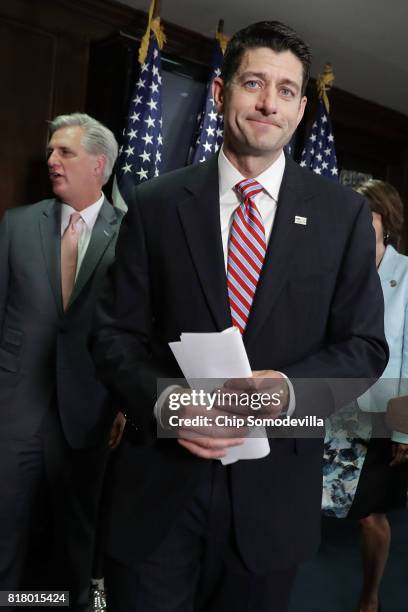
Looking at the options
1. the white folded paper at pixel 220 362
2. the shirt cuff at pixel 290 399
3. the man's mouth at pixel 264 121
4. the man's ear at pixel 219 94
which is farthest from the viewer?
the man's ear at pixel 219 94

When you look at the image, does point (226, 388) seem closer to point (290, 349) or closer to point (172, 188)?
point (290, 349)

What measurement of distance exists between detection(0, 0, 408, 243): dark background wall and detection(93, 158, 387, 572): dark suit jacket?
2.92m

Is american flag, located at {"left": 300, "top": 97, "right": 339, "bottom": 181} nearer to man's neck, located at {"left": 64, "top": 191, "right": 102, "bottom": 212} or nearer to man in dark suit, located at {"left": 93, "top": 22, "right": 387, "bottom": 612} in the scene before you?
man's neck, located at {"left": 64, "top": 191, "right": 102, "bottom": 212}

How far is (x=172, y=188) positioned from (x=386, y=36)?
401 cm

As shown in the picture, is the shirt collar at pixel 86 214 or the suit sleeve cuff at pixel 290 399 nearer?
the suit sleeve cuff at pixel 290 399

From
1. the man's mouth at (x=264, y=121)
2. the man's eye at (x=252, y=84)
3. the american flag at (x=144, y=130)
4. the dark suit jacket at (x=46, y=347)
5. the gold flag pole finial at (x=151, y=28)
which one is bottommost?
the dark suit jacket at (x=46, y=347)

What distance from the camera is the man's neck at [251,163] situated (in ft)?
4.91

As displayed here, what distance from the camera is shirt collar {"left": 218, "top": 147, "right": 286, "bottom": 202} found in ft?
4.94

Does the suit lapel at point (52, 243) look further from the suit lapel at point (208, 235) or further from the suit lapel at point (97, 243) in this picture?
the suit lapel at point (208, 235)

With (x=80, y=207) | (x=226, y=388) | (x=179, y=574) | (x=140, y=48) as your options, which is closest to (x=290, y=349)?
(x=226, y=388)

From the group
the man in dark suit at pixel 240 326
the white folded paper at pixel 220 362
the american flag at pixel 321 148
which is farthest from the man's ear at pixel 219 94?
the american flag at pixel 321 148

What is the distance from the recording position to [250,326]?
139 cm

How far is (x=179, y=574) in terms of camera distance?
144 cm

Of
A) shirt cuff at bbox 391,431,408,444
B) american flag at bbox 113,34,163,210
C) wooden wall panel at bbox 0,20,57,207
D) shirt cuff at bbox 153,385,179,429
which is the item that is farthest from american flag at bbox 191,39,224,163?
shirt cuff at bbox 153,385,179,429
